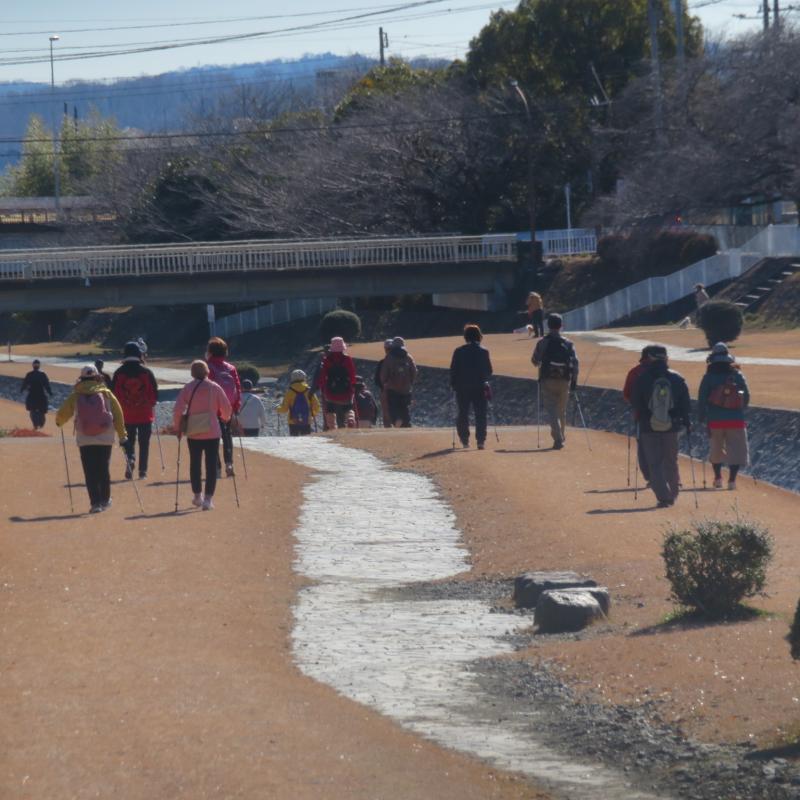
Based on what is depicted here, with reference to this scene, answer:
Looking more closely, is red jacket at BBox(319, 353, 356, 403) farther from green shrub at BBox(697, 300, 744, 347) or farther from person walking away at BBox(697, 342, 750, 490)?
green shrub at BBox(697, 300, 744, 347)

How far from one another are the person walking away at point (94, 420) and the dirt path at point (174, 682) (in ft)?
1.91

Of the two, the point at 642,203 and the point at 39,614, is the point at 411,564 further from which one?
the point at 642,203

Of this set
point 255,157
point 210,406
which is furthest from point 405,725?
point 255,157

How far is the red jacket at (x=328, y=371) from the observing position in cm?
2209

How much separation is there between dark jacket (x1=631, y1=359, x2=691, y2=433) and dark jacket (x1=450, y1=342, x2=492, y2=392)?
4019mm

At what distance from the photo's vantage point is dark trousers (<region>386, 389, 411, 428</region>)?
2378 cm

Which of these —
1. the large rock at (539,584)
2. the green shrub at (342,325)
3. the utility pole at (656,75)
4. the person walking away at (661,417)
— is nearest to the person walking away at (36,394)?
the person walking away at (661,417)

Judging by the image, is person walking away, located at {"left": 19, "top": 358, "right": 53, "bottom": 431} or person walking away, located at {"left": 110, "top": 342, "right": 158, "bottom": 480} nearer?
person walking away, located at {"left": 110, "top": 342, "right": 158, "bottom": 480}

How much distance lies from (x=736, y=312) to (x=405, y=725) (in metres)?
28.0

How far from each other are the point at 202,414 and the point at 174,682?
6647 millimetres

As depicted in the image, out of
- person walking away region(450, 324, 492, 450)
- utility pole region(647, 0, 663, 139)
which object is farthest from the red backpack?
utility pole region(647, 0, 663, 139)

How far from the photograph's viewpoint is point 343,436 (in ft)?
76.6

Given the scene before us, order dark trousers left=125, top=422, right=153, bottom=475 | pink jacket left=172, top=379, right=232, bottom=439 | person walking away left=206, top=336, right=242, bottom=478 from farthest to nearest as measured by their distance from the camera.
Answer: dark trousers left=125, top=422, right=153, bottom=475, person walking away left=206, top=336, right=242, bottom=478, pink jacket left=172, top=379, right=232, bottom=439

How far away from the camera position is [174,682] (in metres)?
9.45
